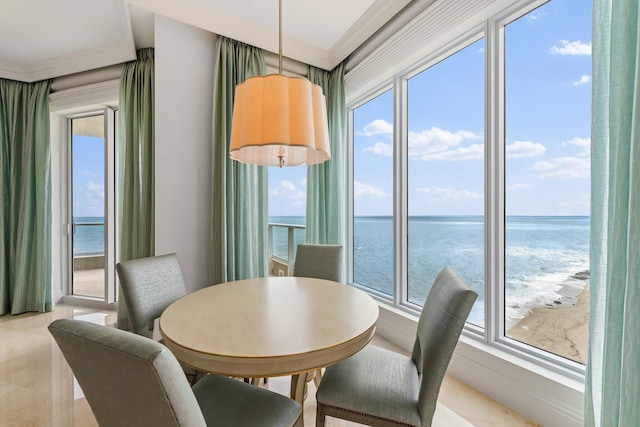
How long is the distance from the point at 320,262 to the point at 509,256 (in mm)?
1341

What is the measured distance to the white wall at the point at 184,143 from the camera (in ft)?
8.30

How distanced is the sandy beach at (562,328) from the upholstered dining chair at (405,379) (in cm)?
95

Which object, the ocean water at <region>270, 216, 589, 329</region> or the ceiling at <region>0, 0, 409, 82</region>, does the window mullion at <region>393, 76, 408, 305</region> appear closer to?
the ocean water at <region>270, 216, 589, 329</region>

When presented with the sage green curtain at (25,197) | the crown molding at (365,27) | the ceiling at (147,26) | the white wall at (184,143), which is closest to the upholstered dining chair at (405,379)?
the white wall at (184,143)

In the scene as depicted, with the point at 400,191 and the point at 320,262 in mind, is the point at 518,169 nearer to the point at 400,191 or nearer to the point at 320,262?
the point at 400,191

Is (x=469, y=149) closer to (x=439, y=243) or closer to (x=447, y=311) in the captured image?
(x=439, y=243)

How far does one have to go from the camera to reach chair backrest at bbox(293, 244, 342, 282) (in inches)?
88.8

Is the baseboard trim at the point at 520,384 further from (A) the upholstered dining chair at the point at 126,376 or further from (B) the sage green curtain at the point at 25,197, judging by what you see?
(B) the sage green curtain at the point at 25,197

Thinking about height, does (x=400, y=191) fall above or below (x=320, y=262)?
above

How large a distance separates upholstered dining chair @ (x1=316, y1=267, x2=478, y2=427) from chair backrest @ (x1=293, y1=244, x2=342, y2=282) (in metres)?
0.91

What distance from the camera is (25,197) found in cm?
322

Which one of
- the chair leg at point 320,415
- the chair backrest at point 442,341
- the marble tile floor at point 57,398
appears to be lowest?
the marble tile floor at point 57,398

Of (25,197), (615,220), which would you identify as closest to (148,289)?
(615,220)

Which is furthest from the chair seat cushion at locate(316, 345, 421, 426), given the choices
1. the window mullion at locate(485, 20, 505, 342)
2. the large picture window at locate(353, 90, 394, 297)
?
the large picture window at locate(353, 90, 394, 297)
